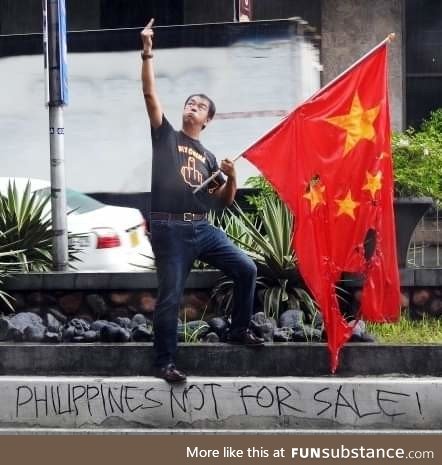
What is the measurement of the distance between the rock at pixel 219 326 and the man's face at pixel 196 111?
1.50m

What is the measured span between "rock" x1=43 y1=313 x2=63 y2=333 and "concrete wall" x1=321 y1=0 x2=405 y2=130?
31.9 ft

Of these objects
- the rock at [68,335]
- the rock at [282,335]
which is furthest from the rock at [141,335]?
the rock at [282,335]

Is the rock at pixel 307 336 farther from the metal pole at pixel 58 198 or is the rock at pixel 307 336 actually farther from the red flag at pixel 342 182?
the metal pole at pixel 58 198

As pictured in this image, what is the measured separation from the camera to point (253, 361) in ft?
27.2

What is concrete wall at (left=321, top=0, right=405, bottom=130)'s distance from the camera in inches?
717

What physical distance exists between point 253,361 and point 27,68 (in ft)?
29.3

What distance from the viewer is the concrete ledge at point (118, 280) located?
31.2ft

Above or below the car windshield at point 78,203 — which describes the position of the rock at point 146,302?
below

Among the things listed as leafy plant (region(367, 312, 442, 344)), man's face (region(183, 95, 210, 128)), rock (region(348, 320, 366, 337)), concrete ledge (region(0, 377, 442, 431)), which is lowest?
concrete ledge (region(0, 377, 442, 431))

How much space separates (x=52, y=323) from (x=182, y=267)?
1.53 metres

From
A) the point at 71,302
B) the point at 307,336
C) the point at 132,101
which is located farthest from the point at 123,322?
the point at 132,101

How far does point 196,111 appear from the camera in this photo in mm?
8414

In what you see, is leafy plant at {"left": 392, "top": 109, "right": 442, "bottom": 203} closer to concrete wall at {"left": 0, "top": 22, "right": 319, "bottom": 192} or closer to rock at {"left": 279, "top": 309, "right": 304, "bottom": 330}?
rock at {"left": 279, "top": 309, "right": 304, "bottom": 330}

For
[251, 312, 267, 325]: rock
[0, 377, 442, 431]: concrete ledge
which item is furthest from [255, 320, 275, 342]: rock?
[0, 377, 442, 431]: concrete ledge
